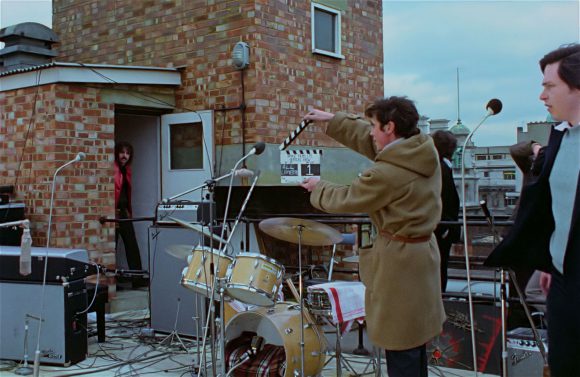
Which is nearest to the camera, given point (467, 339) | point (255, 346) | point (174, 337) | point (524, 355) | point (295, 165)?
point (524, 355)

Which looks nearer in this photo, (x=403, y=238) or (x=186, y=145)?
(x=403, y=238)

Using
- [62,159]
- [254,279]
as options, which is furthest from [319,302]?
[62,159]

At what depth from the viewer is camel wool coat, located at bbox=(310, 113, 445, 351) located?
330 cm

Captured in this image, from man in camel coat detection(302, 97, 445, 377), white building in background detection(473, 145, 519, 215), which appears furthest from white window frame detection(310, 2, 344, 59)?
white building in background detection(473, 145, 519, 215)

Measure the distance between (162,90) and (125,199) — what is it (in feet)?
4.69

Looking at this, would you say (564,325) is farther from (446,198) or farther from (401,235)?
(446,198)

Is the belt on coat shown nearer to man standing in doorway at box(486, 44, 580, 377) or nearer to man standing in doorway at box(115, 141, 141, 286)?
man standing in doorway at box(486, 44, 580, 377)

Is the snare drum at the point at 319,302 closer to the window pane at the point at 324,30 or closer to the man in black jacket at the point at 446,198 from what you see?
the man in black jacket at the point at 446,198

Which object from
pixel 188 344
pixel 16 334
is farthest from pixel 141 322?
pixel 16 334

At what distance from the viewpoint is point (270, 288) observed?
4.37 metres

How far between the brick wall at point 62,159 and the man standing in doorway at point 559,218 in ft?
17.9

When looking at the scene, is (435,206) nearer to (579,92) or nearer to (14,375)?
(579,92)

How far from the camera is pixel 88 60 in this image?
948 cm

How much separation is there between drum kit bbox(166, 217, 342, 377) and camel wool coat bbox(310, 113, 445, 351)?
1.02 metres
